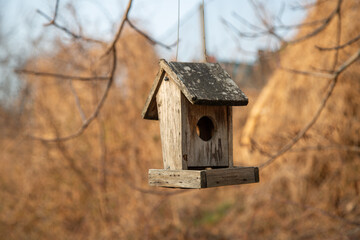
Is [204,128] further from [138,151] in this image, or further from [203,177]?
[138,151]

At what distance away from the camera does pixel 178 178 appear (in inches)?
99.3

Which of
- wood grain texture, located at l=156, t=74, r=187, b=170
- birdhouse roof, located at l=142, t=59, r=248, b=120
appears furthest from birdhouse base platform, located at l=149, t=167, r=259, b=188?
birdhouse roof, located at l=142, t=59, r=248, b=120

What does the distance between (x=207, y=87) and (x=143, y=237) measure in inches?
181

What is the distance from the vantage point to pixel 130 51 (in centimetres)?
779

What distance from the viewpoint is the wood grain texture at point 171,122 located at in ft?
8.66

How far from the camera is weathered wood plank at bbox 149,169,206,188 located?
7.79 ft

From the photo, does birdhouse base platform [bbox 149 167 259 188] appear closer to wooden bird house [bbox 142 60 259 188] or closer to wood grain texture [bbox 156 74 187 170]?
wooden bird house [bbox 142 60 259 188]

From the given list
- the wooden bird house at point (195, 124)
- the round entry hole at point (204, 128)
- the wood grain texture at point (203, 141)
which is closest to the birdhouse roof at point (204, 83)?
the wooden bird house at point (195, 124)

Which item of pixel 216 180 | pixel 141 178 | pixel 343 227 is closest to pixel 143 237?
pixel 141 178

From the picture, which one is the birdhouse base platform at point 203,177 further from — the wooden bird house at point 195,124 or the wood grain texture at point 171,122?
the wood grain texture at point 171,122

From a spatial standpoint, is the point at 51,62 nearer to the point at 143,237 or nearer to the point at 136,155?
the point at 136,155

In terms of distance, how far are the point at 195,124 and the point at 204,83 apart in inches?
11.0

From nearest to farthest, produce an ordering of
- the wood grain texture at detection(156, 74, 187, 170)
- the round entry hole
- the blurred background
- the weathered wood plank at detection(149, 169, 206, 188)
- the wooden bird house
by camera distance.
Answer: the weathered wood plank at detection(149, 169, 206, 188), the wooden bird house, the wood grain texture at detection(156, 74, 187, 170), the round entry hole, the blurred background

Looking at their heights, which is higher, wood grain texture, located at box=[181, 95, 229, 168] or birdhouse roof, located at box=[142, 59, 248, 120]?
birdhouse roof, located at box=[142, 59, 248, 120]
